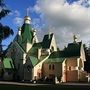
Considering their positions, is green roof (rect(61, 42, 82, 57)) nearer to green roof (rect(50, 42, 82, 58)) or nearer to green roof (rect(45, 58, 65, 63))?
green roof (rect(50, 42, 82, 58))

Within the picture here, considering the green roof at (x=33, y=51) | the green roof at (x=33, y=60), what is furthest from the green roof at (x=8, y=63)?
the green roof at (x=33, y=60)

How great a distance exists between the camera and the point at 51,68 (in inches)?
2502

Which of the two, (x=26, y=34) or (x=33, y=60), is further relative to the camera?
(x=26, y=34)

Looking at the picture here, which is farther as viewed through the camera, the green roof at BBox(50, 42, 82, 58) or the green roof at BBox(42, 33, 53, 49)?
the green roof at BBox(42, 33, 53, 49)

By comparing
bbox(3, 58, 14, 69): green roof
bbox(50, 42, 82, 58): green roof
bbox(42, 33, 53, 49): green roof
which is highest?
bbox(42, 33, 53, 49): green roof

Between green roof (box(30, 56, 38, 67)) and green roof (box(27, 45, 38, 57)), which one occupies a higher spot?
green roof (box(27, 45, 38, 57))

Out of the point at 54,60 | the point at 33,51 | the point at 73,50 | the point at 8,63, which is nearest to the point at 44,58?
the point at 54,60

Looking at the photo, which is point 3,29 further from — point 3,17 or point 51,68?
point 51,68

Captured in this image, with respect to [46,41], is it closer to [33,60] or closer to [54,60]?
[33,60]

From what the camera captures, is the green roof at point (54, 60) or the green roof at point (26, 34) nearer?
the green roof at point (54, 60)

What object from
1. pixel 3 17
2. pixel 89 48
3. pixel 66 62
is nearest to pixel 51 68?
pixel 66 62

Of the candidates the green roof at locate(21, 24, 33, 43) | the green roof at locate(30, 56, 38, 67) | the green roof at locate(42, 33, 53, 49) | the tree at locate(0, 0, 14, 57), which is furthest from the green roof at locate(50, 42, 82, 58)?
the tree at locate(0, 0, 14, 57)

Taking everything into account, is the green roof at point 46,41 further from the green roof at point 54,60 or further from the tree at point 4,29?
the tree at point 4,29

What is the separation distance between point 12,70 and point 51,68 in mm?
9974
